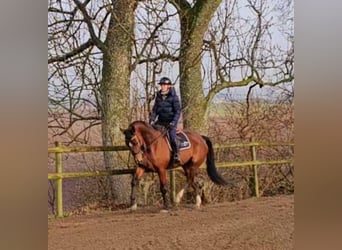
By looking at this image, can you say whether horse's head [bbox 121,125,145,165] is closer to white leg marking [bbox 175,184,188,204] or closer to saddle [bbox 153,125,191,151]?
saddle [bbox 153,125,191,151]

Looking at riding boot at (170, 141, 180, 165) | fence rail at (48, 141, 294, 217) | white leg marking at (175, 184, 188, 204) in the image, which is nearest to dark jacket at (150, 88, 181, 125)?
riding boot at (170, 141, 180, 165)

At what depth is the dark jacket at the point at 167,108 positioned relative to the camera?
7.24 feet

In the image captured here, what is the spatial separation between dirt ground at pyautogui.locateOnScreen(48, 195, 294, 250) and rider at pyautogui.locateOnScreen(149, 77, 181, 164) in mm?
293

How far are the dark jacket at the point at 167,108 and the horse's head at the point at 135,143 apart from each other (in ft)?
0.33

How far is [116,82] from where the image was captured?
7.09ft

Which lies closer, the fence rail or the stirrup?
the fence rail

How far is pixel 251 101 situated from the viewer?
7.66 feet

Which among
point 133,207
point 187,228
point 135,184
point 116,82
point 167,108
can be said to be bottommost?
point 187,228

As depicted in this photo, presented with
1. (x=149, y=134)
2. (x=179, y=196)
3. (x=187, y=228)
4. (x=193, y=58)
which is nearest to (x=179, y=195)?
(x=179, y=196)

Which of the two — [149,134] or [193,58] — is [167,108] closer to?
[149,134]

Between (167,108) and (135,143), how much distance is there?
218mm

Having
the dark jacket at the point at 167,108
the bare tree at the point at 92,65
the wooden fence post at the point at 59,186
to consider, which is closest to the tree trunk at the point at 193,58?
the dark jacket at the point at 167,108

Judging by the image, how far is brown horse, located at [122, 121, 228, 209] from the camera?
220cm
